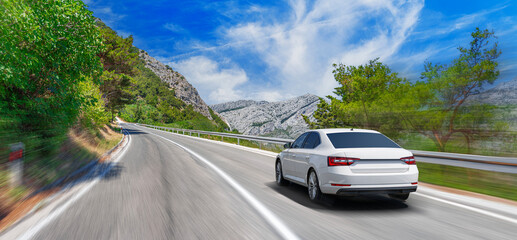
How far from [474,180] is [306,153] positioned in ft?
17.6

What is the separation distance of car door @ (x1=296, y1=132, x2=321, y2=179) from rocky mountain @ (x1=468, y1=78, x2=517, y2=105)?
1514 cm

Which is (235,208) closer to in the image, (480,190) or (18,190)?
(18,190)

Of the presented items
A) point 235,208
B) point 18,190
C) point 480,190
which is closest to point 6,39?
point 18,190

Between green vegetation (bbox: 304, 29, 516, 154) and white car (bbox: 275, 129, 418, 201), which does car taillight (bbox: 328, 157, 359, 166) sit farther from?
green vegetation (bbox: 304, 29, 516, 154)

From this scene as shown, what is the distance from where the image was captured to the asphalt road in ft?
14.5

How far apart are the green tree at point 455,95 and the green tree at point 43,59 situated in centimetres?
1590

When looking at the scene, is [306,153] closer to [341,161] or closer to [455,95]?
[341,161]

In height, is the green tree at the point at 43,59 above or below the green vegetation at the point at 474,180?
above

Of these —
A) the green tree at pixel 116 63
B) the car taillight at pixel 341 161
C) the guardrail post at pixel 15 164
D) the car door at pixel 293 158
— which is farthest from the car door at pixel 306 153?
the green tree at pixel 116 63

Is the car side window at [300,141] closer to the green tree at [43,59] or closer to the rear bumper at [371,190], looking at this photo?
the rear bumper at [371,190]

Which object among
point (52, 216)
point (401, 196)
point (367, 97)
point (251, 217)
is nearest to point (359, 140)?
point (401, 196)

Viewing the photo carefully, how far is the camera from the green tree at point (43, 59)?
7254 millimetres

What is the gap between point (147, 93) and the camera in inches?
6614

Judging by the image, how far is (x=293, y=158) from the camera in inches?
313
